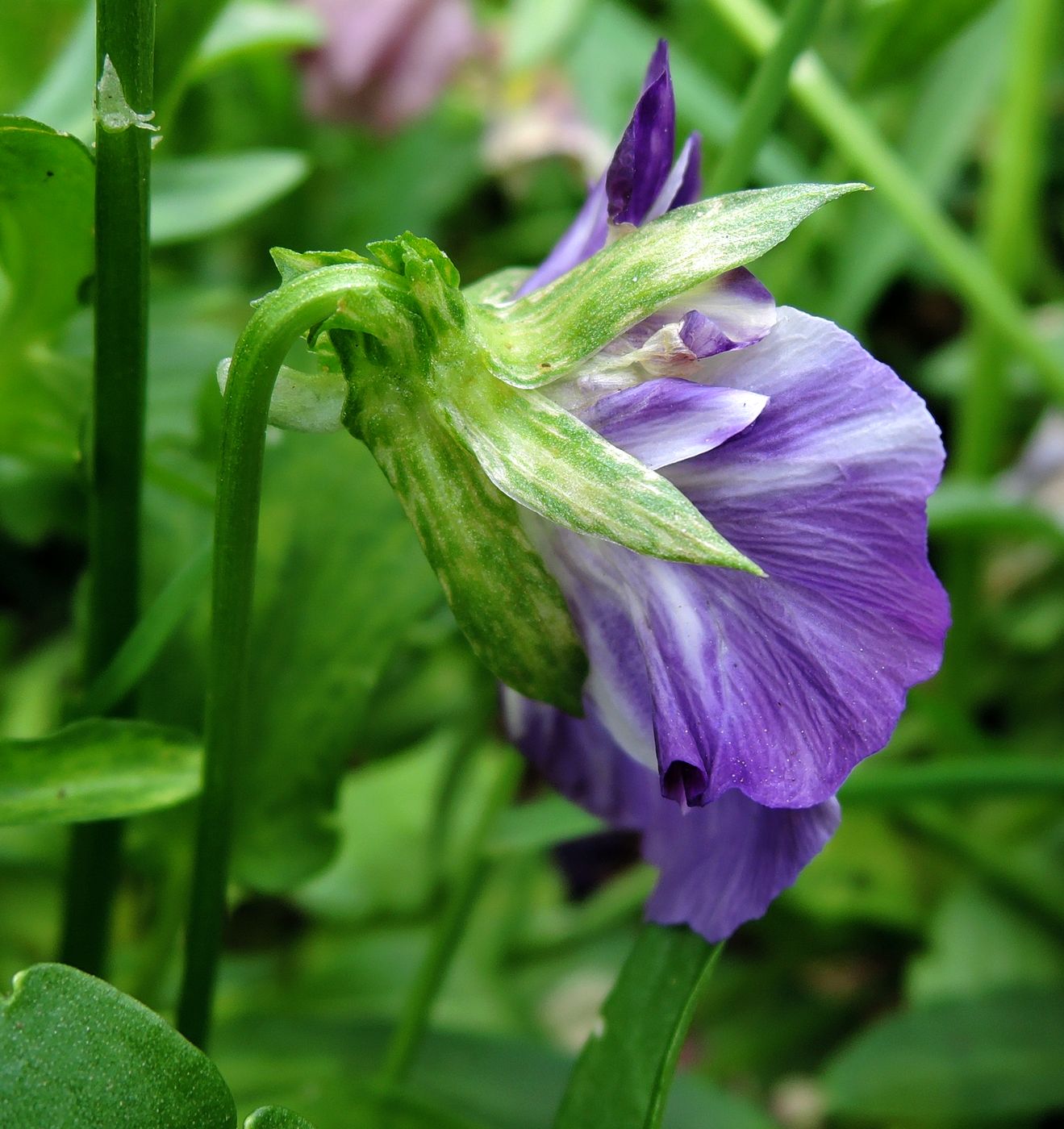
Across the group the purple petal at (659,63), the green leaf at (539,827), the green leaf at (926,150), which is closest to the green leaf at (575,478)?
the purple petal at (659,63)

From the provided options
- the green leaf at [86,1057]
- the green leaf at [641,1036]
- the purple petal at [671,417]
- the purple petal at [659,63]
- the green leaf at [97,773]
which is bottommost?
the green leaf at [641,1036]

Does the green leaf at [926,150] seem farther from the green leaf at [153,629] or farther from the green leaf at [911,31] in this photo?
the green leaf at [153,629]

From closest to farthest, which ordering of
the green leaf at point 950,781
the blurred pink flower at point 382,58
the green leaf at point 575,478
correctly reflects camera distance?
the green leaf at point 575,478 < the green leaf at point 950,781 < the blurred pink flower at point 382,58

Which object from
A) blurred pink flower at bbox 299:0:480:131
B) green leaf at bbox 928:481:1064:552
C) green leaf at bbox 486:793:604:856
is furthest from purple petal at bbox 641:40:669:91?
blurred pink flower at bbox 299:0:480:131

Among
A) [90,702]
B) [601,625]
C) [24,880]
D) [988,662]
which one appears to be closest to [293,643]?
[90,702]

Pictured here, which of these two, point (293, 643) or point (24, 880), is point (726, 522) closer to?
point (293, 643)

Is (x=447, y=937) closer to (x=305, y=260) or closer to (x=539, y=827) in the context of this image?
(x=539, y=827)
